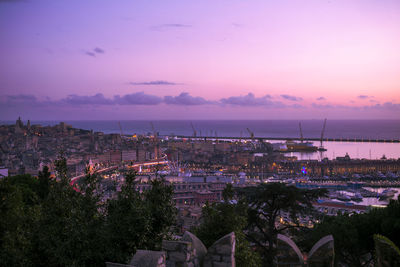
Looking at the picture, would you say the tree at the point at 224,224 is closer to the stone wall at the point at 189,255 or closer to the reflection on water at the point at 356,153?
the stone wall at the point at 189,255

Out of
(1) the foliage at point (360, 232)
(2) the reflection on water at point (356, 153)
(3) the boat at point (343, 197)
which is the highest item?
(1) the foliage at point (360, 232)

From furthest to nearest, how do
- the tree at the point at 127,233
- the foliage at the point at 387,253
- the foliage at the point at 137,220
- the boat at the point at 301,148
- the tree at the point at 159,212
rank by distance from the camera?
the boat at the point at 301,148, the tree at the point at 159,212, the foliage at the point at 137,220, the tree at the point at 127,233, the foliage at the point at 387,253

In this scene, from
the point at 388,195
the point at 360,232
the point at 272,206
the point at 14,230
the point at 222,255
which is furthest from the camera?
the point at 388,195

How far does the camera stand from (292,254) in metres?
3.09

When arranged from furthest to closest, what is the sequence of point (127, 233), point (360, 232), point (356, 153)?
point (356, 153)
point (360, 232)
point (127, 233)

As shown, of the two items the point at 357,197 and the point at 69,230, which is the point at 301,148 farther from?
the point at 69,230

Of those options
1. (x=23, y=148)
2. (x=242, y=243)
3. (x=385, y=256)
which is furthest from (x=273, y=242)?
(x=23, y=148)

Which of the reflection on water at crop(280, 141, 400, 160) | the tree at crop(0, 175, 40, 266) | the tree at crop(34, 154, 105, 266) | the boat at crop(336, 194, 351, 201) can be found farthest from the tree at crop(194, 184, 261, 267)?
the reflection on water at crop(280, 141, 400, 160)

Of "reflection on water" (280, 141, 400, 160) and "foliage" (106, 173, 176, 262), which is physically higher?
"foliage" (106, 173, 176, 262)

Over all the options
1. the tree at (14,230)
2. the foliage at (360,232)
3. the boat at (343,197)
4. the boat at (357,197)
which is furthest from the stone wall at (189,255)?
the boat at (357,197)

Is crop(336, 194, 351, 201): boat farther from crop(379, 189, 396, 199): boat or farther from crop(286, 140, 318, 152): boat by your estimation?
crop(286, 140, 318, 152): boat

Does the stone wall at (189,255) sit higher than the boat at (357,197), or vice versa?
the stone wall at (189,255)

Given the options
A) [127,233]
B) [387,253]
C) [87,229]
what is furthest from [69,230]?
[387,253]

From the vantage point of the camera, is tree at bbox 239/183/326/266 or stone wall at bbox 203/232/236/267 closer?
stone wall at bbox 203/232/236/267
